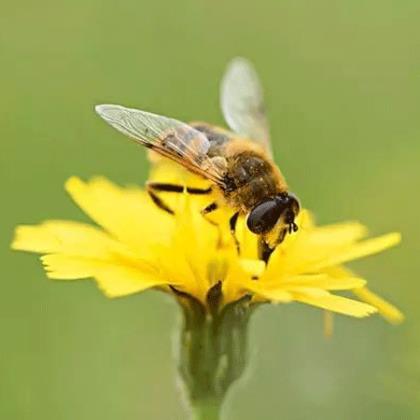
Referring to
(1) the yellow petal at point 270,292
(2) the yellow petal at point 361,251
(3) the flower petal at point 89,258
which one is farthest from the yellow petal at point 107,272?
(2) the yellow petal at point 361,251

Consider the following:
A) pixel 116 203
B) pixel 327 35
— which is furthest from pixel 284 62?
pixel 116 203

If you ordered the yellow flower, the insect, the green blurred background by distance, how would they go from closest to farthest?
the yellow flower, the insect, the green blurred background

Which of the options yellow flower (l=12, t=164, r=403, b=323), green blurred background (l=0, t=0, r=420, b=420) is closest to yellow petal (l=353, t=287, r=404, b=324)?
yellow flower (l=12, t=164, r=403, b=323)

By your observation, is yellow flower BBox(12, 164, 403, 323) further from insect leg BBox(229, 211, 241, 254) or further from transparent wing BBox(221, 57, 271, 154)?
transparent wing BBox(221, 57, 271, 154)

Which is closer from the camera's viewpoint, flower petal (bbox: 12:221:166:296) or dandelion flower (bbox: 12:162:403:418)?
flower petal (bbox: 12:221:166:296)

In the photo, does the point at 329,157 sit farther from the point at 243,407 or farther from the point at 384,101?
the point at 243,407

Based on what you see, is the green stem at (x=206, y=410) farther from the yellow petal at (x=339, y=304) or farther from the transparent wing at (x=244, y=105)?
the transparent wing at (x=244, y=105)

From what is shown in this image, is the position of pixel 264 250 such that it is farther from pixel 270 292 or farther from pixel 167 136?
pixel 167 136
